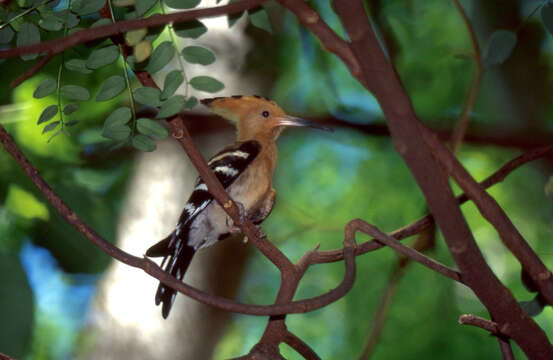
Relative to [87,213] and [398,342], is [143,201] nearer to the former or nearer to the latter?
[87,213]

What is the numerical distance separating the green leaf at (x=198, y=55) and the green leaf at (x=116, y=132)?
0.31 feet

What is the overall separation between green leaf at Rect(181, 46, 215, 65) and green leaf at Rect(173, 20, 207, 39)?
26 millimetres

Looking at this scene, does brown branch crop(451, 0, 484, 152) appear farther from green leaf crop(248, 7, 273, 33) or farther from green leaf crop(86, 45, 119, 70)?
green leaf crop(86, 45, 119, 70)

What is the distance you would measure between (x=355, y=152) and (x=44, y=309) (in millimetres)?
681

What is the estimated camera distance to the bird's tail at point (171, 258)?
33.2 inches

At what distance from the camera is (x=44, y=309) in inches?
49.2

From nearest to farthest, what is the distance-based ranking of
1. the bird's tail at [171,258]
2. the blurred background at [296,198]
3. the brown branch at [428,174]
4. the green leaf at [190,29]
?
1. the brown branch at [428,174]
2. the green leaf at [190,29]
3. the bird's tail at [171,258]
4. the blurred background at [296,198]

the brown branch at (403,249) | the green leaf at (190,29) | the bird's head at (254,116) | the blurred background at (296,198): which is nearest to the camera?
the brown branch at (403,249)

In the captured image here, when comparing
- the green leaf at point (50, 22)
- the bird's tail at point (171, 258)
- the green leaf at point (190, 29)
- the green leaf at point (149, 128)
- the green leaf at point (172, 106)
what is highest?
the green leaf at point (50, 22)

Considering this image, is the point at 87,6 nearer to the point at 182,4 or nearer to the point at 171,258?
the point at 182,4

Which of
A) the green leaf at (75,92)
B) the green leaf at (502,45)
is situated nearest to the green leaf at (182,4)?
the green leaf at (75,92)

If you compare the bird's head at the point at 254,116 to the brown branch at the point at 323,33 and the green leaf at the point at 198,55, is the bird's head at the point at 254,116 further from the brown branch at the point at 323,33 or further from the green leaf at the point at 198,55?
the brown branch at the point at 323,33

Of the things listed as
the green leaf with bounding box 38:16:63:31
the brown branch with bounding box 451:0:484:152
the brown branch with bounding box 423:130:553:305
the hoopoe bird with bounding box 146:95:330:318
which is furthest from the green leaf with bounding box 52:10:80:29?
the brown branch with bounding box 451:0:484:152

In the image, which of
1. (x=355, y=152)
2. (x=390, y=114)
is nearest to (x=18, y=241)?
(x=355, y=152)
